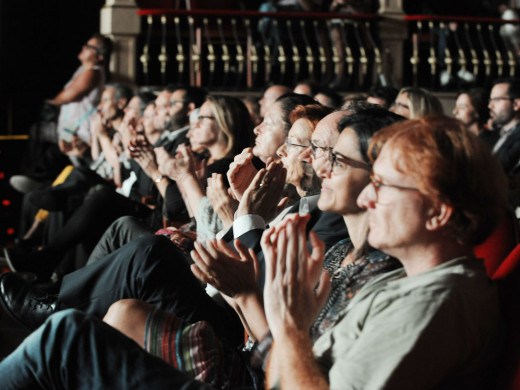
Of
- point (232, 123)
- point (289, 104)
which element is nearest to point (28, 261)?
point (232, 123)

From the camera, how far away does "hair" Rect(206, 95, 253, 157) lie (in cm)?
382

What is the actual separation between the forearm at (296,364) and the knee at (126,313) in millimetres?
513

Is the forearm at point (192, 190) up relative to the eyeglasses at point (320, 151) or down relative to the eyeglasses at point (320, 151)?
down

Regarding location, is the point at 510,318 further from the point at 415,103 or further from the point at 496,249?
the point at 415,103

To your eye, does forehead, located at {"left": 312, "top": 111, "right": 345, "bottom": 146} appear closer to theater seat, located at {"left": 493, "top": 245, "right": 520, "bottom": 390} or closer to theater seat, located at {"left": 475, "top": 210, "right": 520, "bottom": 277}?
theater seat, located at {"left": 475, "top": 210, "right": 520, "bottom": 277}

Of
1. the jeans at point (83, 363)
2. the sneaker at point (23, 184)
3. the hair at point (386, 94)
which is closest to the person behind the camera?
the jeans at point (83, 363)

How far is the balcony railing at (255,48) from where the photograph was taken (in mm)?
A: 8031

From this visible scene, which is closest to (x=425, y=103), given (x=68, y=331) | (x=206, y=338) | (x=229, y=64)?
(x=206, y=338)

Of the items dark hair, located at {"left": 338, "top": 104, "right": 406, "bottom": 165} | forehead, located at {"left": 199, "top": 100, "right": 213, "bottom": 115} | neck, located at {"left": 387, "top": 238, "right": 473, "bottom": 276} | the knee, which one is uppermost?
dark hair, located at {"left": 338, "top": 104, "right": 406, "bottom": 165}

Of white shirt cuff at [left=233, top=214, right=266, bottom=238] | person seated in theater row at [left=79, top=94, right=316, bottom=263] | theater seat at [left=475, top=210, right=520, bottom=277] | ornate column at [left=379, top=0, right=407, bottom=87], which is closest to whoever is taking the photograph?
theater seat at [left=475, top=210, right=520, bottom=277]

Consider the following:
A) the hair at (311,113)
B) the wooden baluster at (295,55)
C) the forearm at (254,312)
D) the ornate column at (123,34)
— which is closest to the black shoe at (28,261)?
the hair at (311,113)

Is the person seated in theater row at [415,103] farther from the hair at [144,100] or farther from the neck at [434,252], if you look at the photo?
the neck at [434,252]

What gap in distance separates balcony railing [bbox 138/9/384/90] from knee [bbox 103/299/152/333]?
6073 mm

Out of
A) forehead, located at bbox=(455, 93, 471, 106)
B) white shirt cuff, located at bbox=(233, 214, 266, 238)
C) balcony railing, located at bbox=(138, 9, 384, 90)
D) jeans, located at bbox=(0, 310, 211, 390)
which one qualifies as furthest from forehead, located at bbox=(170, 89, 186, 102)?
jeans, located at bbox=(0, 310, 211, 390)
